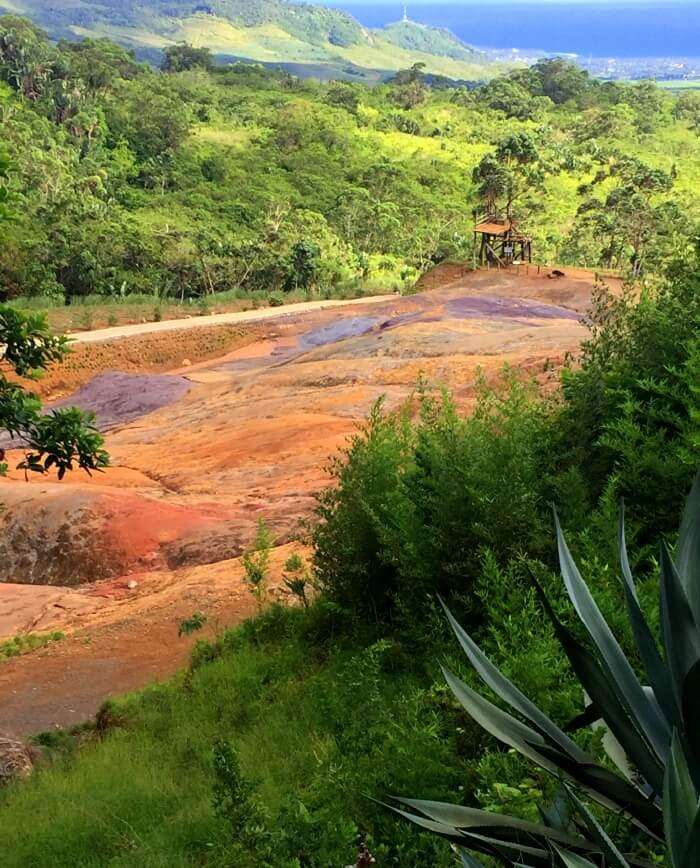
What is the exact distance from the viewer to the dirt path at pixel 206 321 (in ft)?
85.8

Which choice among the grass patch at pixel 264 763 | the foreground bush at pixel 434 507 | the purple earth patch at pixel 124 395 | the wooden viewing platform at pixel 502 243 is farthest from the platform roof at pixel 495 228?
the grass patch at pixel 264 763

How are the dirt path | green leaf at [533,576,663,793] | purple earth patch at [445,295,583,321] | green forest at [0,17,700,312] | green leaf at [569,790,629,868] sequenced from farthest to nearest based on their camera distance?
green forest at [0,17,700,312]
the dirt path
purple earth patch at [445,295,583,321]
green leaf at [533,576,663,793]
green leaf at [569,790,629,868]

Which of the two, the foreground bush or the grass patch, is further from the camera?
the foreground bush

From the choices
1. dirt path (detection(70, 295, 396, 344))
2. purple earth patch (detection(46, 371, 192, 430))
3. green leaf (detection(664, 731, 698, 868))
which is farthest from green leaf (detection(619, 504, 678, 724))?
dirt path (detection(70, 295, 396, 344))

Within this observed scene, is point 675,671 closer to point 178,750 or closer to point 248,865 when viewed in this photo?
point 248,865

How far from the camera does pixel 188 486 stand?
13.1 m

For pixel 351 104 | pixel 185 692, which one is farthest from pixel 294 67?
pixel 185 692

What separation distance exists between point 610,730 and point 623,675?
148mm

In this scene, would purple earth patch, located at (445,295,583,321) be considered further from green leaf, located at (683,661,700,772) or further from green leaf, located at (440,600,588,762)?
green leaf, located at (683,661,700,772)

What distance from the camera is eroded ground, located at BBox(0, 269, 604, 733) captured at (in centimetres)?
793

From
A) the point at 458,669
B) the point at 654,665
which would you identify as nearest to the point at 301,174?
the point at 458,669

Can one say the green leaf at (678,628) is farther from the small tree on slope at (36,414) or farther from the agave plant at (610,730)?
the small tree on slope at (36,414)

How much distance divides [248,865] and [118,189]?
5589 cm

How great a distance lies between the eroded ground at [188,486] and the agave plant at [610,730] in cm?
474
